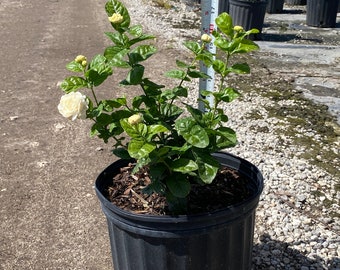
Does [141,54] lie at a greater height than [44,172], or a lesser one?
greater

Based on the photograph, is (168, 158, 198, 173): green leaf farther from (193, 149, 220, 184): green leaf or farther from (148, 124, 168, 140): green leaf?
(148, 124, 168, 140): green leaf

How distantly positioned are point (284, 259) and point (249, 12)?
208 inches

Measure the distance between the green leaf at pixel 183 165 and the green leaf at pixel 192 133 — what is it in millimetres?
74

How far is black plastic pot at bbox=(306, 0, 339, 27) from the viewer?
798 centimetres

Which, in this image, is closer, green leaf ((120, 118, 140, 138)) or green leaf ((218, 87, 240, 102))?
green leaf ((120, 118, 140, 138))

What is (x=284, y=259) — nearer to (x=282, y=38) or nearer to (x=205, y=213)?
(x=205, y=213)

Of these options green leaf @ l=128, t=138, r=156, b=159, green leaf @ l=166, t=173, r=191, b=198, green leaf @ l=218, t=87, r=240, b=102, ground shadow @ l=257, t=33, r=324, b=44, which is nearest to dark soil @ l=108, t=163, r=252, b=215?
green leaf @ l=166, t=173, r=191, b=198

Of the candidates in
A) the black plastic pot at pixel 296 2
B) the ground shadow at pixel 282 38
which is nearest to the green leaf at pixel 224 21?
the ground shadow at pixel 282 38

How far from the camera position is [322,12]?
26.3 ft

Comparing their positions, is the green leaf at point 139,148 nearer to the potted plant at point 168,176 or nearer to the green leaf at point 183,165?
the potted plant at point 168,176

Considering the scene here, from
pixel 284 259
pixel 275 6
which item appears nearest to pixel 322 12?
pixel 275 6

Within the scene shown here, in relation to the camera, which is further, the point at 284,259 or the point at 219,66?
the point at 284,259

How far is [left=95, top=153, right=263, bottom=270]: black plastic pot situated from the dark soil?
0.09 meters

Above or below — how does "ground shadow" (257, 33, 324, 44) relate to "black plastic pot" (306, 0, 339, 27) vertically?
below
